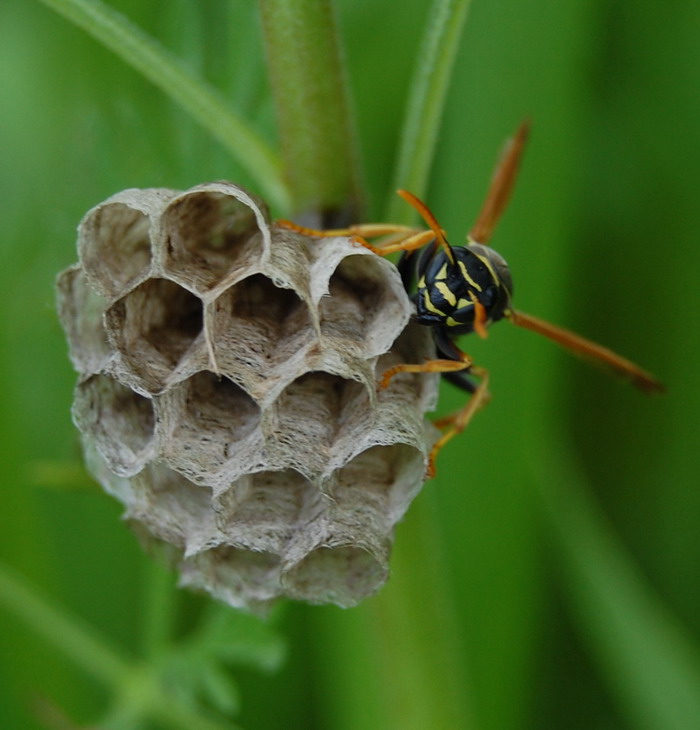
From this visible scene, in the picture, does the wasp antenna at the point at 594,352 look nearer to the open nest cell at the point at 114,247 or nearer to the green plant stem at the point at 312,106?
the green plant stem at the point at 312,106

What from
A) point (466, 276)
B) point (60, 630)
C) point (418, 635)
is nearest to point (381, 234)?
point (466, 276)

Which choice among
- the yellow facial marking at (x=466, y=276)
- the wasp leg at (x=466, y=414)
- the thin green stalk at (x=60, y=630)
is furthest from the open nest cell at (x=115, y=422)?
the thin green stalk at (x=60, y=630)

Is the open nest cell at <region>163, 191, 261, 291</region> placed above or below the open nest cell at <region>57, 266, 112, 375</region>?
above

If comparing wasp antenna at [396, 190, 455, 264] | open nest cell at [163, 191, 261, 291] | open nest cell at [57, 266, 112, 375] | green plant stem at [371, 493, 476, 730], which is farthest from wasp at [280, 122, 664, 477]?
open nest cell at [57, 266, 112, 375]

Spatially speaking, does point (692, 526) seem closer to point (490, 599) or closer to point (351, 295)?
point (490, 599)

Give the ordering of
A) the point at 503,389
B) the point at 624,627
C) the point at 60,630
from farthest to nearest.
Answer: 1. the point at 503,389
2. the point at 624,627
3. the point at 60,630

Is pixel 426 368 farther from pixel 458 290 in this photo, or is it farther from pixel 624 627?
pixel 624 627

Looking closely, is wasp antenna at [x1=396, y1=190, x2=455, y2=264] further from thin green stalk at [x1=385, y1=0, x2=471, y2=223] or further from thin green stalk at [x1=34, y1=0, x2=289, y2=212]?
thin green stalk at [x1=34, y1=0, x2=289, y2=212]
